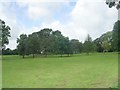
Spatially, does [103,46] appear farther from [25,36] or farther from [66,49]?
[25,36]

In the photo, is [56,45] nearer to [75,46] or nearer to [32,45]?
[32,45]

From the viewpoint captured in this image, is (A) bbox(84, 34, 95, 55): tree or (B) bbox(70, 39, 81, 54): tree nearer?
(A) bbox(84, 34, 95, 55): tree

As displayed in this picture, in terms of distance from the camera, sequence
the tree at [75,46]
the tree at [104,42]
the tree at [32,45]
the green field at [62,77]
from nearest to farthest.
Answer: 1. the green field at [62,77]
2. the tree at [32,45]
3. the tree at [104,42]
4. the tree at [75,46]

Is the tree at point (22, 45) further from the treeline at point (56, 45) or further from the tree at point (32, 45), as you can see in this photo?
the tree at point (32, 45)

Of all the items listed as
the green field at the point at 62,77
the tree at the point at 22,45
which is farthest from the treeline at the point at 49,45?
the green field at the point at 62,77

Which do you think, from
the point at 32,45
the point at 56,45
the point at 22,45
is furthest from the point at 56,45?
the point at 22,45

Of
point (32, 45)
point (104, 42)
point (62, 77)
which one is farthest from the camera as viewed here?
point (104, 42)

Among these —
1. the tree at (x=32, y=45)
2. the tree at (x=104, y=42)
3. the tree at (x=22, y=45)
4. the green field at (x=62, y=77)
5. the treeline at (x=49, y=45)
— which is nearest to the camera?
the green field at (x=62, y=77)

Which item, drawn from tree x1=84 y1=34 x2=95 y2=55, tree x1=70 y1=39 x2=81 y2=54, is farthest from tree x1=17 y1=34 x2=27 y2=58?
tree x1=84 y1=34 x2=95 y2=55

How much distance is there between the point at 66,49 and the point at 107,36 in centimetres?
1589

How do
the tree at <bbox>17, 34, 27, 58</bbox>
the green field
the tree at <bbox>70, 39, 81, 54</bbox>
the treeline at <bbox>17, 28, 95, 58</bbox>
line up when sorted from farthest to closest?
the tree at <bbox>70, 39, 81, 54</bbox> → the treeline at <bbox>17, 28, 95, 58</bbox> → the tree at <bbox>17, 34, 27, 58</bbox> → the green field

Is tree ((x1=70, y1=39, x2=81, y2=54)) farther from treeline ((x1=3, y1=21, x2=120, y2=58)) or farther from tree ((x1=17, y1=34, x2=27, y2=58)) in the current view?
tree ((x1=17, y1=34, x2=27, y2=58))

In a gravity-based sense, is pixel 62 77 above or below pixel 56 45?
below

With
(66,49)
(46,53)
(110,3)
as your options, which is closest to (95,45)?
(66,49)
